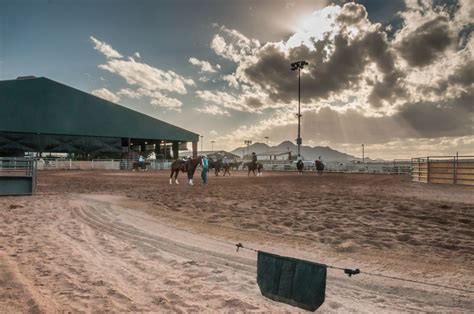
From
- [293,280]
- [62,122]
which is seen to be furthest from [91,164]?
[293,280]

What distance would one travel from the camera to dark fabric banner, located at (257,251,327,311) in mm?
3280

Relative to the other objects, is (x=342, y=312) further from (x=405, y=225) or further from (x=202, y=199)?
(x=202, y=199)

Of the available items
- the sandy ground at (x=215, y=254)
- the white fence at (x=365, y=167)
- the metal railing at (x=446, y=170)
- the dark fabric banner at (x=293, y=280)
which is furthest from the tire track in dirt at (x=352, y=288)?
the white fence at (x=365, y=167)

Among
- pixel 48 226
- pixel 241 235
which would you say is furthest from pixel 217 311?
pixel 48 226

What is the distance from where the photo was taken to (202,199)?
12.8 meters

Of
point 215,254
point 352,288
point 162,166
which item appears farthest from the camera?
point 162,166

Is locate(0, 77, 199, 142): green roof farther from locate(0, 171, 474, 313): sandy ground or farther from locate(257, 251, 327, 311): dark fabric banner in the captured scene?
locate(257, 251, 327, 311): dark fabric banner

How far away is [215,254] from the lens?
5.95 metres

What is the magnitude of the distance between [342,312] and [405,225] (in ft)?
16.3

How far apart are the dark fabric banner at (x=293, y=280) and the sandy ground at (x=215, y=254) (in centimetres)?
44

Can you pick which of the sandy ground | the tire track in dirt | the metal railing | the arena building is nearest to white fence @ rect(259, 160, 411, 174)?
the metal railing

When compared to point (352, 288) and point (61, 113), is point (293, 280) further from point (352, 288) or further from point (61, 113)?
point (61, 113)

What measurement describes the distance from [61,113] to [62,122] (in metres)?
1.20

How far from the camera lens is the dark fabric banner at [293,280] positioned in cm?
328
